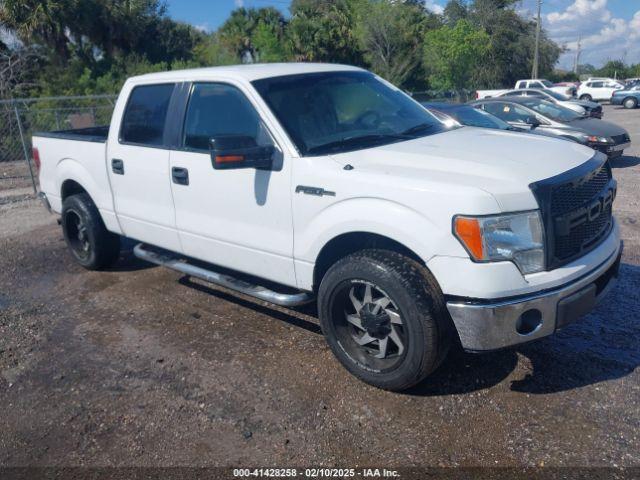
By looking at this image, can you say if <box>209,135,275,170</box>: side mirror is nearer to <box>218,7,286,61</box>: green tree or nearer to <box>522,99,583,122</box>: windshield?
<box>522,99,583,122</box>: windshield

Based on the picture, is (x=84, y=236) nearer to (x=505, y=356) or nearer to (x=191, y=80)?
(x=191, y=80)

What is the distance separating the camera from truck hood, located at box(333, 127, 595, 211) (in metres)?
3.21

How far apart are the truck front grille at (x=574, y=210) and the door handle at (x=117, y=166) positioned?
3544 millimetres

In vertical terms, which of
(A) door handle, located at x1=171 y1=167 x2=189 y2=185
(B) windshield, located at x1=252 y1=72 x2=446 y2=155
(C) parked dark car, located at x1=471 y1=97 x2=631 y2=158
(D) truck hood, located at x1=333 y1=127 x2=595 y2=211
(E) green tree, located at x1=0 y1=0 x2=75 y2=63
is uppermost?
(E) green tree, located at x1=0 y1=0 x2=75 y2=63

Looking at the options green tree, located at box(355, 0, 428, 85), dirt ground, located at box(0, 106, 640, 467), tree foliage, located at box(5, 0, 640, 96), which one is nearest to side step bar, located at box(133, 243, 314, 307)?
dirt ground, located at box(0, 106, 640, 467)

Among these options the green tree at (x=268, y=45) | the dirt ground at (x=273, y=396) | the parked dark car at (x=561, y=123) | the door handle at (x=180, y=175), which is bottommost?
the dirt ground at (x=273, y=396)

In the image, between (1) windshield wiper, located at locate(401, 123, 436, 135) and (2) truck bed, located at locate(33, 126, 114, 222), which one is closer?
(1) windshield wiper, located at locate(401, 123, 436, 135)

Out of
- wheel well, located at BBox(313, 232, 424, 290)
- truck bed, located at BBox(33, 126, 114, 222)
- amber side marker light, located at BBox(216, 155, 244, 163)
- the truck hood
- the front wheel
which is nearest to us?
the truck hood

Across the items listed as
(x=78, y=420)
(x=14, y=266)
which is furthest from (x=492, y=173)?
(x=14, y=266)

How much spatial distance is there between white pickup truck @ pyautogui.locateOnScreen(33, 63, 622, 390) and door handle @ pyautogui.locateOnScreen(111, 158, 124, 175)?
49 millimetres

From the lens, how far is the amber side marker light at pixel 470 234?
3.11 m

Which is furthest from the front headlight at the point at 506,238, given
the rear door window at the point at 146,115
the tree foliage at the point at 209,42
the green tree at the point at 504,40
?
the green tree at the point at 504,40

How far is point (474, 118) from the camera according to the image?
10.6 metres

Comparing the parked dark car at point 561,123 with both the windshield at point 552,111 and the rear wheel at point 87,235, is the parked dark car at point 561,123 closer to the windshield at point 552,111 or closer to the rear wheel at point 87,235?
the windshield at point 552,111
